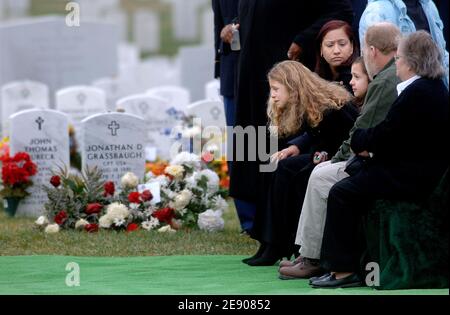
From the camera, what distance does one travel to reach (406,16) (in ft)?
24.1

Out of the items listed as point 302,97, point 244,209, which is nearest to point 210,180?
point 244,209

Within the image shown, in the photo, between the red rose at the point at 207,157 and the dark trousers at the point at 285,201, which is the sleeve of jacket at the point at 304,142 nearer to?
the dark trousers at the point at 285,201

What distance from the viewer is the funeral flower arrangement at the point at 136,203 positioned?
8.80 m

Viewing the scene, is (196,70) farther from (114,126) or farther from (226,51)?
(226,51)

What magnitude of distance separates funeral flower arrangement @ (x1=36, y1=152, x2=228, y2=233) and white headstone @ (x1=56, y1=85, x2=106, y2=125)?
17.5ft

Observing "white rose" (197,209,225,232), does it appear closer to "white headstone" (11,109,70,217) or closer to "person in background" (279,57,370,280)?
"white headstone" (11,109,70,217)

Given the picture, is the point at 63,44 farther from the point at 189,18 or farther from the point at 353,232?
the point at 189,18

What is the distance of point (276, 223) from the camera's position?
6.96 metres

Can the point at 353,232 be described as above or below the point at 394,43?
below

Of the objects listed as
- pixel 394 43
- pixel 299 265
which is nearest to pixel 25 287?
pixel 299 265

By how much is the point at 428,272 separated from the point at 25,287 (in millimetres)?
2258

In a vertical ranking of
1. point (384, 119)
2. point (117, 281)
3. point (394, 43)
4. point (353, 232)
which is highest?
point (394, 43)

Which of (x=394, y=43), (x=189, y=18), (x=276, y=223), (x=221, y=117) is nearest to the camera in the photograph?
(x=394, y=43)

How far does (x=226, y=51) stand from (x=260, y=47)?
761 millimetres
